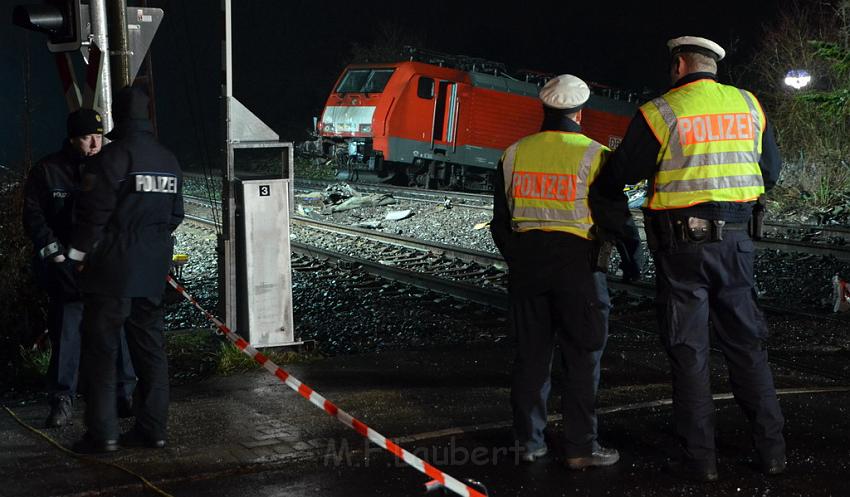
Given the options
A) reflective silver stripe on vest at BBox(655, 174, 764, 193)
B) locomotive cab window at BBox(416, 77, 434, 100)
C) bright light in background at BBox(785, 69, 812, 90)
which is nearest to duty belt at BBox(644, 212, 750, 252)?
reflective silver stripe on vest at BBox(655, 174, 764, 193)

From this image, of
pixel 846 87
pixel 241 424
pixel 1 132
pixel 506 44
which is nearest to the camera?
pixel 241 424

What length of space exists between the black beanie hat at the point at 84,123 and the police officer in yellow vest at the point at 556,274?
2369 mm

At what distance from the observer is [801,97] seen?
58.1ft

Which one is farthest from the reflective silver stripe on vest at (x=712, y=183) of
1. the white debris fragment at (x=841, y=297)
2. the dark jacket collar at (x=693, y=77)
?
the white debris fragment at (x=841, y=297)

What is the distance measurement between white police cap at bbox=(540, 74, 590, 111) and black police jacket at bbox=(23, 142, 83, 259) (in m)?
2.81

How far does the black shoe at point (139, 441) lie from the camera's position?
206 inches

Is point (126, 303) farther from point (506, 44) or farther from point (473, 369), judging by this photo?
point (506, 44)

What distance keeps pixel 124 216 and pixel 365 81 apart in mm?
19867

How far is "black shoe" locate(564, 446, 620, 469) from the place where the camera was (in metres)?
4.78

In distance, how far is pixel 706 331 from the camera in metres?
4.63

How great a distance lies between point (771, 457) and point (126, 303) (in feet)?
10.6

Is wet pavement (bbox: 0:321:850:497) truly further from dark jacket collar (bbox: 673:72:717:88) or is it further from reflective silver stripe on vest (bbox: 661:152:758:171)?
dark jacket collar (bbox: 673:72:717:88)

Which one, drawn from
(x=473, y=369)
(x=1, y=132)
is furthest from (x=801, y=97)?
(x=1, y=132)

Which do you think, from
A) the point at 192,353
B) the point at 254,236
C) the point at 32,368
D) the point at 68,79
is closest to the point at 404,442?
the point at 254,236
